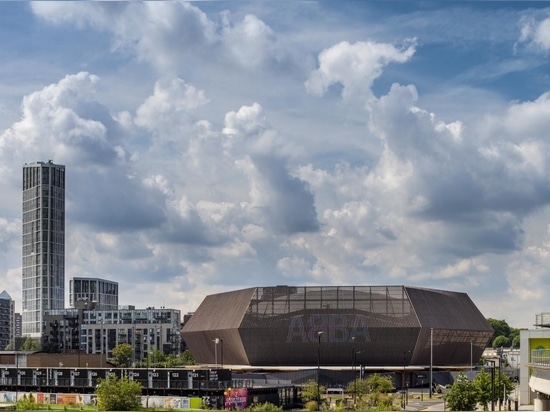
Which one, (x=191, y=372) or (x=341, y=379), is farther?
(x=341, y=379)

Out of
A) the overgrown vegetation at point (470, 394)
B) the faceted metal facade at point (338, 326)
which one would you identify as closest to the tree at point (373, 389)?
the faceted metal facade at point (338, 326)

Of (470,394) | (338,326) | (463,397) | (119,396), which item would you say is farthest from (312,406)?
(338,326)

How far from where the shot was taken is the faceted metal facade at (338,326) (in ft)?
526

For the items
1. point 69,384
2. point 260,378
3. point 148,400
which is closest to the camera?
point 148,400

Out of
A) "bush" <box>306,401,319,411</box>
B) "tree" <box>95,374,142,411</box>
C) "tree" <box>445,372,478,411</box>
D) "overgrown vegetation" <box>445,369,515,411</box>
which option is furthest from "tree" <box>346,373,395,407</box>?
"tree" <box>95,374,142,411</box>

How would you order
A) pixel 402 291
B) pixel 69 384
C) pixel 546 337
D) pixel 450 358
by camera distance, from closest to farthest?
pixel 546 337 < pixel 69 384 < pixel 402 291 < pixel 450 358

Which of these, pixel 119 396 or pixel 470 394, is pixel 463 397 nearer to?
pixel 470 394

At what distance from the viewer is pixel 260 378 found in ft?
495

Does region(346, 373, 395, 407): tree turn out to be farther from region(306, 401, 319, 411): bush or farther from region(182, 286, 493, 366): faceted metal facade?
region(182, 286, 493, 366): faceted metal facade

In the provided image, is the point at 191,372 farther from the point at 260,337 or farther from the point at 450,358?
the point at 450,358

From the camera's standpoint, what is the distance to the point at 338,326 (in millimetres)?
161875

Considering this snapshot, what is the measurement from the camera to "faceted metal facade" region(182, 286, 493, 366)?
526 ft

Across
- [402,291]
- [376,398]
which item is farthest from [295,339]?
[376,398]

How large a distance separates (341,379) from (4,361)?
6298 cm
